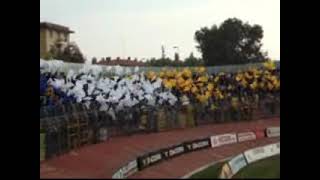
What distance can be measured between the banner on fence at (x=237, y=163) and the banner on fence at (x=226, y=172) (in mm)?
69

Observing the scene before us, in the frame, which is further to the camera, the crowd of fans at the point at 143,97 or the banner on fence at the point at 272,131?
A: the banner on fence at the point at 272,131

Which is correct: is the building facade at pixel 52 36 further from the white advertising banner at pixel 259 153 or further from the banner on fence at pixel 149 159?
the white advertising banner at pixel 259 153

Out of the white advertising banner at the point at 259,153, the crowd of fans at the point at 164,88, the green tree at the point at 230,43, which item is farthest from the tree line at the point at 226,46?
the white advertising banner at the point at 259,153

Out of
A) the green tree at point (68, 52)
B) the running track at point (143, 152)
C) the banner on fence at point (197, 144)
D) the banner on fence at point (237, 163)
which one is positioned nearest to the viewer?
the running track at point (143, 152)

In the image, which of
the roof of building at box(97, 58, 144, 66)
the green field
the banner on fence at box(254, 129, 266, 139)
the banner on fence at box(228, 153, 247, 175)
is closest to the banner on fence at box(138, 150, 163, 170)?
the green field

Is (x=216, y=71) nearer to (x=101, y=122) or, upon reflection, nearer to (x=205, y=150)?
(x=205, y=150)

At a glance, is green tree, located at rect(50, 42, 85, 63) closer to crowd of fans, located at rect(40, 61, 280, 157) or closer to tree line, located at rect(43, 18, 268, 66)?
tree line, located at rect(43, 18, 268, 66)

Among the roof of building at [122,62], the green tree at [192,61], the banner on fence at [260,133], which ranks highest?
the green tree at [192,61]

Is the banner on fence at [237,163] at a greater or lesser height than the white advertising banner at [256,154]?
lesser

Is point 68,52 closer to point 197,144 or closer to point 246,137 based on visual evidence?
point 197,144

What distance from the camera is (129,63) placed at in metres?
7.91

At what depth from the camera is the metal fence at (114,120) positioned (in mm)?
6586
